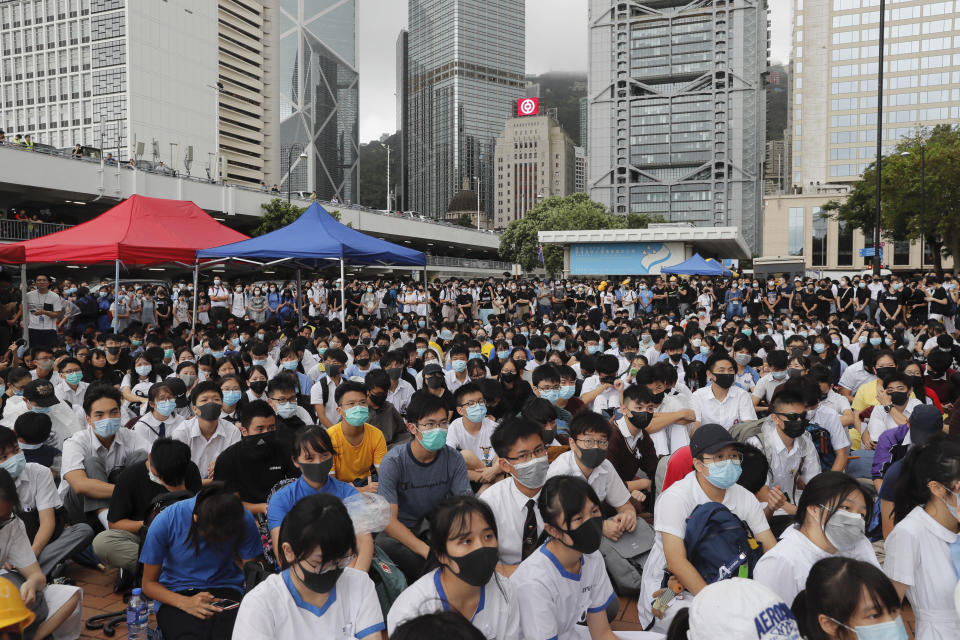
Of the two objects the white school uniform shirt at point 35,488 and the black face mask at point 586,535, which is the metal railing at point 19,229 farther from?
the black face mask at point 586,535

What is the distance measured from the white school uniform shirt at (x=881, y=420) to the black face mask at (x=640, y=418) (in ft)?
7.20

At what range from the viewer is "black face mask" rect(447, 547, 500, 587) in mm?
2619

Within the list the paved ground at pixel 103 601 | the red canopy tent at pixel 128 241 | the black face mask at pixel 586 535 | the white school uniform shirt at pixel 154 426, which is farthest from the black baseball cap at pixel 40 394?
the red canopy tent at pixel 128 241

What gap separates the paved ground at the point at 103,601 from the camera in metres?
4.29

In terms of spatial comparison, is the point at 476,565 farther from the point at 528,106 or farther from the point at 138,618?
the point at 528,106

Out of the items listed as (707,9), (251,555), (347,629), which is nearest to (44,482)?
(251,555)

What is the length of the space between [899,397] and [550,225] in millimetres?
47429

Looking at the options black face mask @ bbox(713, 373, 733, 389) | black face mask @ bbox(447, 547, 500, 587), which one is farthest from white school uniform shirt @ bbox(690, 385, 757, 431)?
black face mask @ bbox(447, 547, 500, 587)

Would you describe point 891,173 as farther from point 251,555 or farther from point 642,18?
point 642,18

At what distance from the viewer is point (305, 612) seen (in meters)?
2.70

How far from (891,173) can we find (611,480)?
102 ft

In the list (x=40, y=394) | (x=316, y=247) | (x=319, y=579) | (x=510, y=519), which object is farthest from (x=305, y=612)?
(x=316, y=247)

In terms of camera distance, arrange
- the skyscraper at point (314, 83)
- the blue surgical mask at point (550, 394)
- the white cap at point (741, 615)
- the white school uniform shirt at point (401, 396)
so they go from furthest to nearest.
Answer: the skyscraper at point (314, 83)
the white school uniform shirt at point (401, 396)
the blue surgical mask at point (550, 394)
the white cap at point (741, 615)

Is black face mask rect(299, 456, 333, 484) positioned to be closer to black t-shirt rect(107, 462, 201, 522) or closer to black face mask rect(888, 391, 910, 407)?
black t-shirt rect(107, 462, 201, 522)
